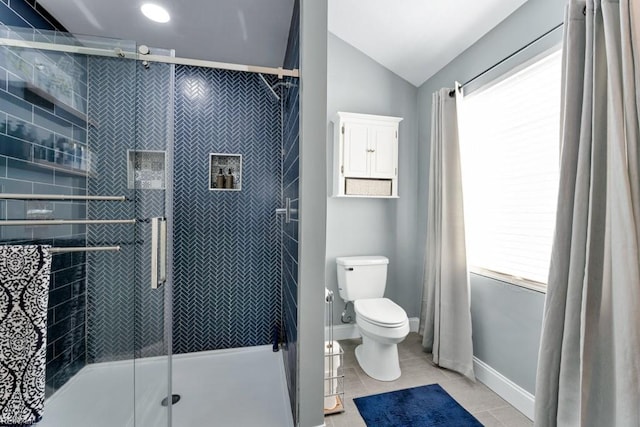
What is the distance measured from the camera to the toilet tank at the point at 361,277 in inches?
91.4

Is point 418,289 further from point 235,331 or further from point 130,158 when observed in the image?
point 130,158

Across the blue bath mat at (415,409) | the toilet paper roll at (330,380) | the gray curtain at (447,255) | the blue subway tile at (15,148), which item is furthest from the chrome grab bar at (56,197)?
the gray curtain at (447,255)

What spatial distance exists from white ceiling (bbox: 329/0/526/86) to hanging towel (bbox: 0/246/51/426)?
2444 millimetres

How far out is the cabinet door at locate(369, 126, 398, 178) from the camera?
2438 mm

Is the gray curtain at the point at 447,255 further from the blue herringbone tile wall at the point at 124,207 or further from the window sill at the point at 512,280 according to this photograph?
the blue herringbone tile wall at the point at 124,207

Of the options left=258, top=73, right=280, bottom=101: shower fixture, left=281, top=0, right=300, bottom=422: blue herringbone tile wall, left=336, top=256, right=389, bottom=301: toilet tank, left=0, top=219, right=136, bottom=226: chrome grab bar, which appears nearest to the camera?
left=0, top=219, right=136, bottom=226: chrome grab bar

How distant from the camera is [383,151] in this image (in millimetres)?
2461

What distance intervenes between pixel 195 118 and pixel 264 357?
2.02 m

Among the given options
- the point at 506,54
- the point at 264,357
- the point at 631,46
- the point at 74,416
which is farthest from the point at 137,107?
the point at 506,54

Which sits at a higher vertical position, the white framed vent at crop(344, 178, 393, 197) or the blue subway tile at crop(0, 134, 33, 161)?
the blue subway tile at crop(0, 134, 33, 161)

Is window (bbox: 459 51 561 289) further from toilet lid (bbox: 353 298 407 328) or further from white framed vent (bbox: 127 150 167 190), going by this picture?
white framed vent (bbox: 127 150 167 190)

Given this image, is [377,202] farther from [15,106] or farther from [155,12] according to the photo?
[15,106]

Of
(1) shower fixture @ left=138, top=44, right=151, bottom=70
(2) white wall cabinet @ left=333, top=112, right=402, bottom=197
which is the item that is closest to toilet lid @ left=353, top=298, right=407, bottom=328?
(2) white wall cabinet @ left=333, top=112, right=402, bottom=197

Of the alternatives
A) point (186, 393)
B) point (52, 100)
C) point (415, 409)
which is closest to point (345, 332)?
point (415, 409)
